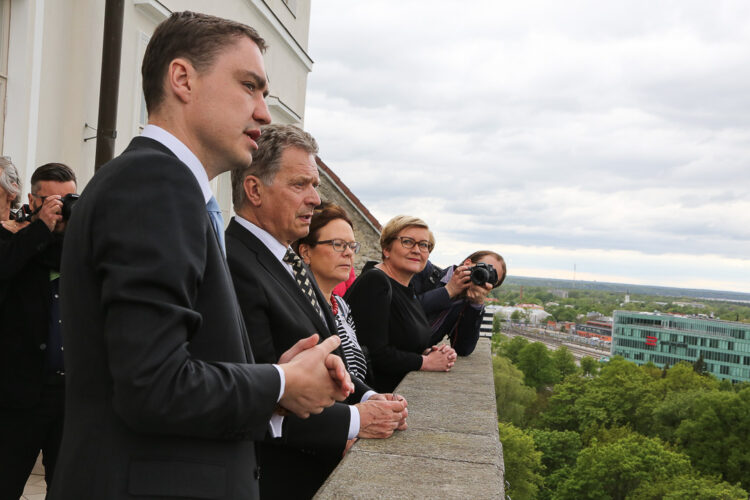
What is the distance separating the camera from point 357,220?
1365 cm

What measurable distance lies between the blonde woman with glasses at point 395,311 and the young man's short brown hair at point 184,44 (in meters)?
2.24

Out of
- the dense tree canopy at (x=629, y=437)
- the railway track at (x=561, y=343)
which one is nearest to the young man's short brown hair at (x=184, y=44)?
the dense tree canopy at (x=629, y=437)

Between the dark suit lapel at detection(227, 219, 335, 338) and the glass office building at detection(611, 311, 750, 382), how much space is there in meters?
122

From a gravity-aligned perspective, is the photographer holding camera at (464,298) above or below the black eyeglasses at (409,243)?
below

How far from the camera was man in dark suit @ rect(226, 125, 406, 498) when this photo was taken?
6.72ft

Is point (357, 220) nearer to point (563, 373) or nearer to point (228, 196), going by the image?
point (228, 196)

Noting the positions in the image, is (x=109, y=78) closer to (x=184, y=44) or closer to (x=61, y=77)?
(x=61, y=77)

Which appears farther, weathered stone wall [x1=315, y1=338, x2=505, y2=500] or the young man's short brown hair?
weathered stone wall [x1=315, y1=338, x2=505, y2=500]

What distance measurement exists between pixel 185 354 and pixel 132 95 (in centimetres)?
586

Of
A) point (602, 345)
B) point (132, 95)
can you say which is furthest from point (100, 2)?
point (602, 345)

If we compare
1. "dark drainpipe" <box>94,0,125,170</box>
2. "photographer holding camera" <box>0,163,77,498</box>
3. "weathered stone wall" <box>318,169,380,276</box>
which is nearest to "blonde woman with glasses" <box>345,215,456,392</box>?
"photographer holding camera" <box>0,163,77,498</box>

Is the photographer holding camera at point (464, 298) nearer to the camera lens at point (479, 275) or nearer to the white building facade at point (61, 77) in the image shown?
the camera lens at point (479, 275)

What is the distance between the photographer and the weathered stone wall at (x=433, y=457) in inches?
74.4

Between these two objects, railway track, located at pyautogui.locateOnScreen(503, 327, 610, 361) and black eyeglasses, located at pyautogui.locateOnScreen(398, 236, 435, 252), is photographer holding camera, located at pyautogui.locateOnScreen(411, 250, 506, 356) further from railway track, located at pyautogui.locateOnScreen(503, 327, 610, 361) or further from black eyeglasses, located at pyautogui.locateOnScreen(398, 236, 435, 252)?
railway track, located at pyautogui.locateOnScreen(503, 327, 610, 361)
